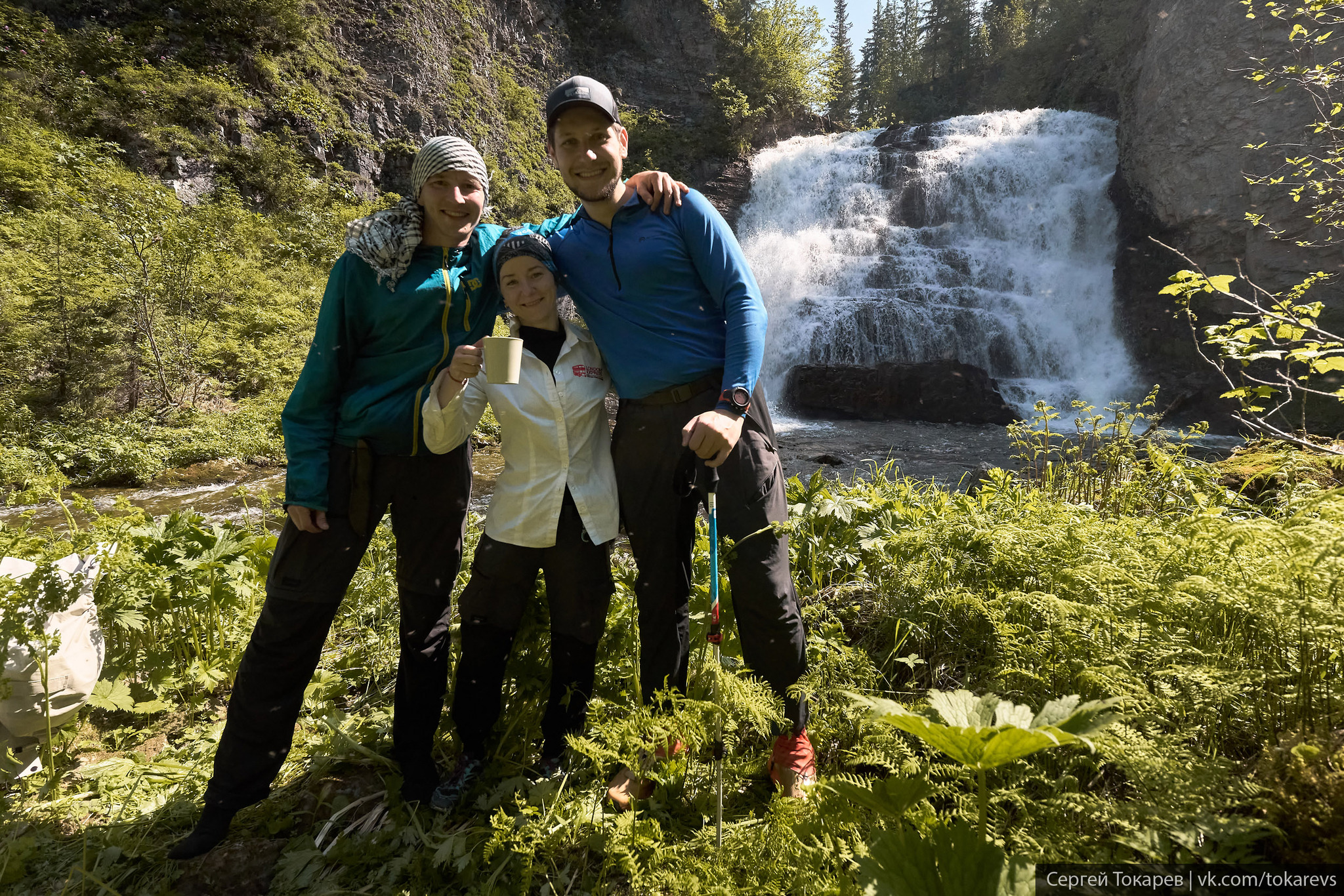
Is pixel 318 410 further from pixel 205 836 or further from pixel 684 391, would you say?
pixel 205 836

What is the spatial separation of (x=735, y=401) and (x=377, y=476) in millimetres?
1222

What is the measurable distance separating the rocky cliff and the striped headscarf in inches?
693

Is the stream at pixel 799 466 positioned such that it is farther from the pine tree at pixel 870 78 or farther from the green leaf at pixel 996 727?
the pine tree at pixel 870 78

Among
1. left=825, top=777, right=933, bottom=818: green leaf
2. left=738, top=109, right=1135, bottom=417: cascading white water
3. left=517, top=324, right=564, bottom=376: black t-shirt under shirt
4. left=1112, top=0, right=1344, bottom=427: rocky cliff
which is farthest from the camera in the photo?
left=738, top=109, right=1135, bottom=417: cascading white water

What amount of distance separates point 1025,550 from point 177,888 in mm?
2961

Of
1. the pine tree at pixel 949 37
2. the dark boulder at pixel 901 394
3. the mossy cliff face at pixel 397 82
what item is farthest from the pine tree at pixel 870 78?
the dark boulder at pixel 901 394

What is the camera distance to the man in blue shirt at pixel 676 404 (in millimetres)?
1999

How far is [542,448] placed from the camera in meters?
2.11

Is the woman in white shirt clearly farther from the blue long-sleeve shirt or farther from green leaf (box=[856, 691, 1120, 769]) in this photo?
green leaf (box=[856, 691, 1120, 769])

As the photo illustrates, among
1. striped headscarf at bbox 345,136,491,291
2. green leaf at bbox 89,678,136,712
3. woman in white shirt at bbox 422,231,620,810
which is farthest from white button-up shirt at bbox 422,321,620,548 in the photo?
green leaf at bbox 89,678,136,712

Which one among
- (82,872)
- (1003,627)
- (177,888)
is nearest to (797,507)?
(1003,627)

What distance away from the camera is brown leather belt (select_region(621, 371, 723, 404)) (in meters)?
2.04

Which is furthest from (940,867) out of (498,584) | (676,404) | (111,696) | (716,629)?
(111,696)

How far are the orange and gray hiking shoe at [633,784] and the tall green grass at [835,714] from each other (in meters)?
0.06
